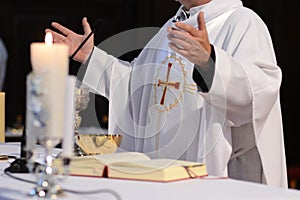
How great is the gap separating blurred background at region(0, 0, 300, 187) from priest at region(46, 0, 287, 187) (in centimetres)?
382

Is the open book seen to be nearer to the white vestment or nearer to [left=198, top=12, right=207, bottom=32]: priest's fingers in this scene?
[left=198, top=12, right=207, bottom=32]: priest's fingers

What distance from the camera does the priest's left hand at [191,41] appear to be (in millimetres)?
2795

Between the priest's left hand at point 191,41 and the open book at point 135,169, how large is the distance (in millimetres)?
540

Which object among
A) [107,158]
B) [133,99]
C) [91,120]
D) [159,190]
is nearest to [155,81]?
[133,99]

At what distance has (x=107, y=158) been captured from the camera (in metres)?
2.45

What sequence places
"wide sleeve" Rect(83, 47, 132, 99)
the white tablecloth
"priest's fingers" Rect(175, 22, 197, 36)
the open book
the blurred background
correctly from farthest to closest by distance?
1. the blurred background
2. "wide sleeve" Rect(83, 47, 132, 99)
3. "priest's fingers" Rect(175, 22, 197, 36)
4. the open book
5. the white tablecloth

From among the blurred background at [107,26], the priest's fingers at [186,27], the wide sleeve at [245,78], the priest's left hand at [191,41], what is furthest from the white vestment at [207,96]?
the blurred background at [107,26]

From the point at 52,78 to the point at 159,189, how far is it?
57 centimetres

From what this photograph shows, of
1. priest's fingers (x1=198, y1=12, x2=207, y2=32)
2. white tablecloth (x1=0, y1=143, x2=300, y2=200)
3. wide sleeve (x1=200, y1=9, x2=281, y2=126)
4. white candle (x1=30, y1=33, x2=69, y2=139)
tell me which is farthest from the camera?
wide sleeve (x1=200, y1=9, x2=281, y2=126)

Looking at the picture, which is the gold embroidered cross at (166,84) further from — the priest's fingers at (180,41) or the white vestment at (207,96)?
the priest's fingers at (180,41)

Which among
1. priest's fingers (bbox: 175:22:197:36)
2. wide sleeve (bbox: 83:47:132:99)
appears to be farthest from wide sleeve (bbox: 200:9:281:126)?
wide sleeve (bbox: 83:47:132:99)

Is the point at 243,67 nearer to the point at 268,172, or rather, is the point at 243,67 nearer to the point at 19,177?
the point at 268,172

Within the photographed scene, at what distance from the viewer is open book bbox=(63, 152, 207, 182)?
2260 mm

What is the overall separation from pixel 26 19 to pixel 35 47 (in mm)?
7188
